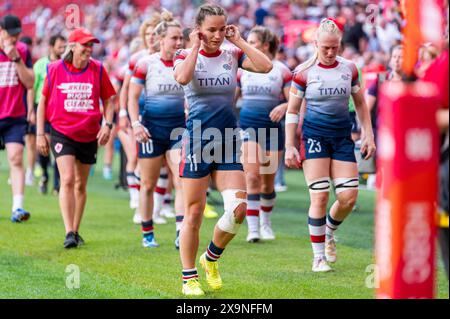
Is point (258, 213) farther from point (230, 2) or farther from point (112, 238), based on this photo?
point (230, 2)

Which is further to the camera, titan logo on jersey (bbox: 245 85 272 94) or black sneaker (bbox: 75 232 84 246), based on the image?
titan logo on jersey (bbox: 245 85 272 94)

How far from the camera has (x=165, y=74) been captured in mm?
10852

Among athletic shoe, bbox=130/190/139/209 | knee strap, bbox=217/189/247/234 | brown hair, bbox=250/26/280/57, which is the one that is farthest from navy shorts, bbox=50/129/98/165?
athletic shoe, bbox=130/190/139/209

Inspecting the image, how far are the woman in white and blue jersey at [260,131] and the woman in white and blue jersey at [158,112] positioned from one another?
1.03 m

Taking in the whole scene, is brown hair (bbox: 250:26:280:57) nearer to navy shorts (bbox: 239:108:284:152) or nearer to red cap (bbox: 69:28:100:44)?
navy shorts (bbox: 239:108:284:152)

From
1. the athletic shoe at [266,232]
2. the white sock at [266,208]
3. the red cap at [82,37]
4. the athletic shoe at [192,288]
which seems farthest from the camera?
the white sock at [266,208]

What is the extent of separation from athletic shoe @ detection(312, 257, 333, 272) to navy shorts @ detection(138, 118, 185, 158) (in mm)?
2191

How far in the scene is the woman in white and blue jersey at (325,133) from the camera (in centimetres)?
945

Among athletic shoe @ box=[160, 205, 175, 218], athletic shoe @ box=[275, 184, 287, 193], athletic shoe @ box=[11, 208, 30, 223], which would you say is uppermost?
athletic shoe @ box=[11, 208, 30, 223]

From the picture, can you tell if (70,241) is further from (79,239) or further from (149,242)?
(149,242)

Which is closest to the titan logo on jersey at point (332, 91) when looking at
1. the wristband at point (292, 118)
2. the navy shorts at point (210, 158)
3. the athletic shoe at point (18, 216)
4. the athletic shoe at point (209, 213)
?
the wristband at point (292, 118)

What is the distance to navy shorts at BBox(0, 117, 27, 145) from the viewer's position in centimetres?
1265

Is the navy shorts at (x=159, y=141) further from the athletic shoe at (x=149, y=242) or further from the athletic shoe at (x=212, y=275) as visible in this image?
the athletic shoe at (x=212, y=275)
